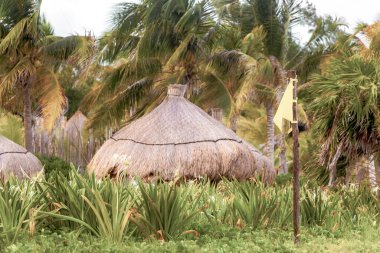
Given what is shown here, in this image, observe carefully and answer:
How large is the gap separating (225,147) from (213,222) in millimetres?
8052

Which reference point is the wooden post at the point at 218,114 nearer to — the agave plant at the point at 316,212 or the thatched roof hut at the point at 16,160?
the thatched roof hut at the point at 16,160

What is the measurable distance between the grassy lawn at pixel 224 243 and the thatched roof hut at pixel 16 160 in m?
11.0

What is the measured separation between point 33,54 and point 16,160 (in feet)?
17.6

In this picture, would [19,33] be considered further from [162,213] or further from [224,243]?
[224,243]

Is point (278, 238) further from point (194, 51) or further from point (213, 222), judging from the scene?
point (194, 51)

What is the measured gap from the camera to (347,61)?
13.7 metres

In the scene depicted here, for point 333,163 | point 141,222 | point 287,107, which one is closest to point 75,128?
point 333,163

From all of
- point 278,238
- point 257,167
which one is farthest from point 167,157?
point 278,238

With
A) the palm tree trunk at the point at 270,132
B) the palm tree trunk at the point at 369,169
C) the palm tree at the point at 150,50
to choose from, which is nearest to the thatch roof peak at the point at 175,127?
the palm tree trunk at the point at 369,169

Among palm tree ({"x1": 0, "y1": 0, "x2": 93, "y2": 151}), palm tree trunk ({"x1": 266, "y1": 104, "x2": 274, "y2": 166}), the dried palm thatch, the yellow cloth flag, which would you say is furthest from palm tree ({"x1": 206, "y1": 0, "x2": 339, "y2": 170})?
the yellow cloth flag

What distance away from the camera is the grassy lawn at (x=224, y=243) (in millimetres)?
6488

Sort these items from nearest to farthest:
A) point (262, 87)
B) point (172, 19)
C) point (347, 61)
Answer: point (347, 61) → point (172, 19) → point (262, 87)

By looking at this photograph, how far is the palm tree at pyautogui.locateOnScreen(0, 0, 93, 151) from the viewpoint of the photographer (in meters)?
21.7

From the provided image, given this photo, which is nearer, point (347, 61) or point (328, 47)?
point (347, 61)
